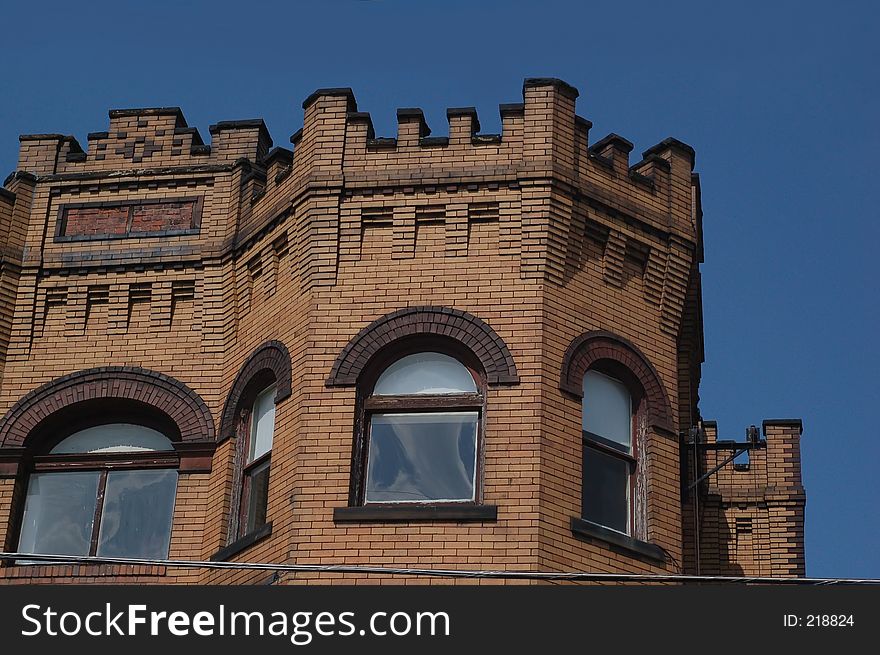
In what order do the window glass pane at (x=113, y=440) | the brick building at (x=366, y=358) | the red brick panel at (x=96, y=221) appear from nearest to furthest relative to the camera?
the brick building at (x=366, y=358) → the window glass pane at (x=113, y=440) → the red brick panel at (x=96, y=221)

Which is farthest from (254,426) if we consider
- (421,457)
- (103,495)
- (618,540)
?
(618,540)

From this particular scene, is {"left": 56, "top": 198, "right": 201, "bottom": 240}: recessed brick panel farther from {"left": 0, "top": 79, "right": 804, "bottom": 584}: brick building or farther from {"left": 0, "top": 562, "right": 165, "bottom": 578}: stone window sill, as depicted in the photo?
{"left": 0, "top": 562, "right": 165, "bottom": 578}: stone window sill

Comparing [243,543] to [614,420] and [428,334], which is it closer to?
[428,334]

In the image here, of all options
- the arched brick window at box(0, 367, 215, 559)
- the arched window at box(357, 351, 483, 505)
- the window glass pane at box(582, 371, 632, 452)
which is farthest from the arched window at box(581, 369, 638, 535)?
the arched brick window at box(0, 367, 215, 559)

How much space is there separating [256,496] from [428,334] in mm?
2364

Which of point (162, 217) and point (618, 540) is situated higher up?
point (162, 217)

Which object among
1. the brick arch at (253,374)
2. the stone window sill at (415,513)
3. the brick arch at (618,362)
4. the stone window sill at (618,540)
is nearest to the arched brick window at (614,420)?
the brick arch at (618,362)

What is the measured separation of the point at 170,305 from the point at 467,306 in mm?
3604

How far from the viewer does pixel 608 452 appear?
1869 cm

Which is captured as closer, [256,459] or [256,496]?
[256,496]

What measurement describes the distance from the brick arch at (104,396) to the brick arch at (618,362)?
390cm

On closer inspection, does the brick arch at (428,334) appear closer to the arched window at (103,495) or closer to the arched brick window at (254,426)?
the arched brick window at (254,426)

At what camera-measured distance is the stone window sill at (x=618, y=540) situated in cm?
1755

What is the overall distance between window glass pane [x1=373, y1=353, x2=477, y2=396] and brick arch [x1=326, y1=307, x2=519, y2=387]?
0.26 m
